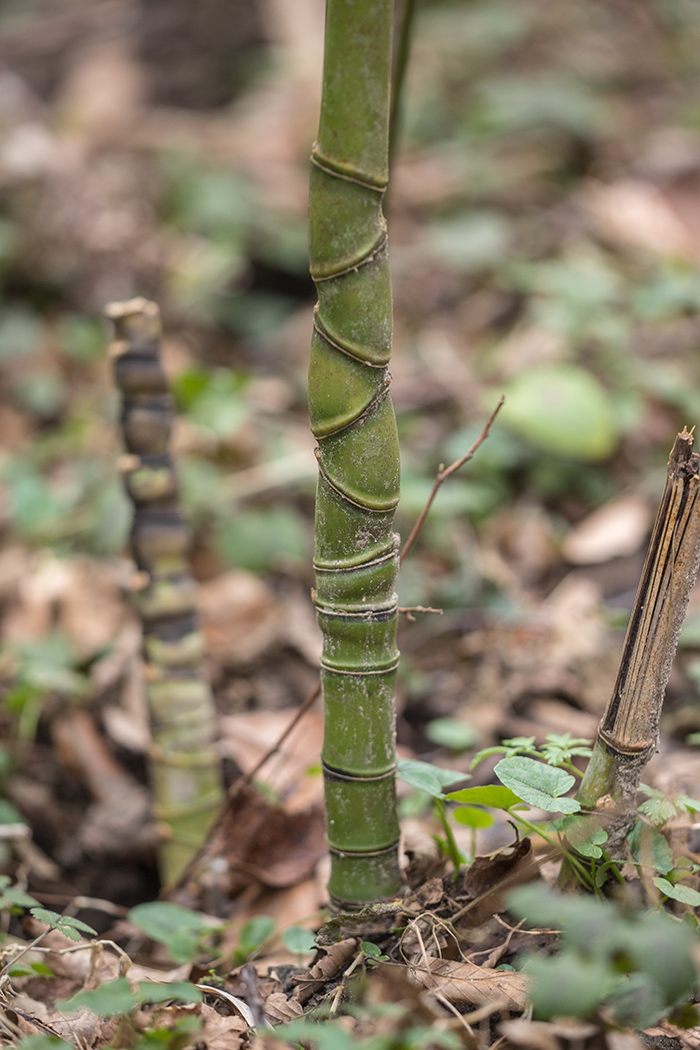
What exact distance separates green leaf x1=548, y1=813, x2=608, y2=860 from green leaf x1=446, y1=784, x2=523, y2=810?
0.20ft

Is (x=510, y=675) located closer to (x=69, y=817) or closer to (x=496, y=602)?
(x=496, y=602)

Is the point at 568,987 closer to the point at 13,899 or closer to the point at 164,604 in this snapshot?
the point at 13,899

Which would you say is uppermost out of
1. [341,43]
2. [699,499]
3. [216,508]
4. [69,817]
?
[341,43]

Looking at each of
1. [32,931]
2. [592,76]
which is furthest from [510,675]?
[592,76]

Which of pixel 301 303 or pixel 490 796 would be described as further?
pixel 301 303

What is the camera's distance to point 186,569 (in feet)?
5.62

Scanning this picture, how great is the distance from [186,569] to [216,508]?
115cm

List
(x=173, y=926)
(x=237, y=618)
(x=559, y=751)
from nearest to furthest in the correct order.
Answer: (x=559, y=751)
(x=173, y=926)
(x=237, y=618)

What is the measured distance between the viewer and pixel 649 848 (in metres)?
1.12

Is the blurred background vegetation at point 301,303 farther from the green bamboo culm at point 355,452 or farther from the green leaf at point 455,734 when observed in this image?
the green bamboo culm at point 355,452

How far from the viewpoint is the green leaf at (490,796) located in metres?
1.11

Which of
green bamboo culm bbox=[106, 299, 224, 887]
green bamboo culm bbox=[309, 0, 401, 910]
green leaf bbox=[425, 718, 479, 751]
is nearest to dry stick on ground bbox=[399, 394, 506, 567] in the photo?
green bamboo culm bbox=[309, 0, 401, 910]

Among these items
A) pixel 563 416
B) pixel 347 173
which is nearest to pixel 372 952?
pixel 347 173

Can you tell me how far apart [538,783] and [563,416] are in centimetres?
201
